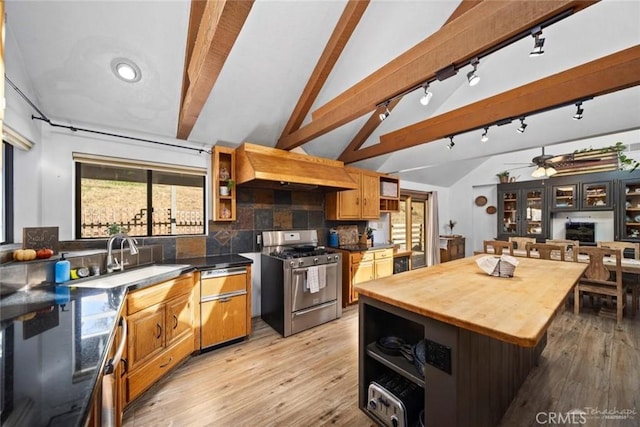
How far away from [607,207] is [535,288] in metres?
5.18

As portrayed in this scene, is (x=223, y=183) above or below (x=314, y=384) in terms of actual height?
above

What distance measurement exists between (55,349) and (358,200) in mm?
3717

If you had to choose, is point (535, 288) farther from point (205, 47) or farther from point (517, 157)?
point (517, 157)

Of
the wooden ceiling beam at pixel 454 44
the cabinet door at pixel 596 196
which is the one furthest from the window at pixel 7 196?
the cabinet door at pixel 596 196

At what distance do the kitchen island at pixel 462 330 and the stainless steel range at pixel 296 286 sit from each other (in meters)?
1.36

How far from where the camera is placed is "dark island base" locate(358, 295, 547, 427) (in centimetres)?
116

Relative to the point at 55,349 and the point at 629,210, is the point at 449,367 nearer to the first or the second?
the point at 55,349

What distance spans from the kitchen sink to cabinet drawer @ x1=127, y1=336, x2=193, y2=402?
0.63 meters

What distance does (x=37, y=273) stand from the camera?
5.59 feet

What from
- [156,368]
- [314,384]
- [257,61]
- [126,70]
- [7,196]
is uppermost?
[257,61]

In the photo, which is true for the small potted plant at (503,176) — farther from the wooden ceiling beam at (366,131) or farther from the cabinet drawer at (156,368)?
the cabinet drawer at (156,368)

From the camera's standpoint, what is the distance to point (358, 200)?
4.16 metres

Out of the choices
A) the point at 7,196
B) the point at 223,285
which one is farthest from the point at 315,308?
the point at 7,196

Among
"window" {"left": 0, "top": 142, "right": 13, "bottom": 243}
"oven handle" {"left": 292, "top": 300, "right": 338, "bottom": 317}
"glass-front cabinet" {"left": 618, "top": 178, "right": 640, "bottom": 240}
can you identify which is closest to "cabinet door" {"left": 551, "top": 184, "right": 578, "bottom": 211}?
"glass-front cabinet" {"left": 618, "top": 178, "right": 640, "bottom": 240}
